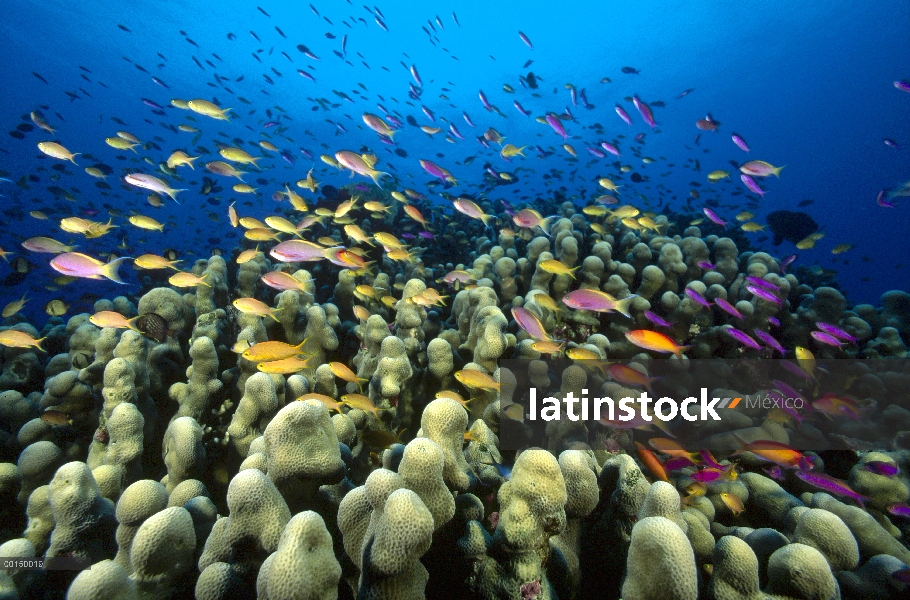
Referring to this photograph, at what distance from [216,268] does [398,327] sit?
107 inches

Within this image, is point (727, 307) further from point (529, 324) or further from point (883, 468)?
point (529, 324)

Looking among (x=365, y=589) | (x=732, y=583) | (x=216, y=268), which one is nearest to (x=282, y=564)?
(x=365, y=589)

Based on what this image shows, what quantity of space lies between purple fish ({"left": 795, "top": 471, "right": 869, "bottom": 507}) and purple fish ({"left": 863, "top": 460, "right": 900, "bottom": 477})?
8.9 inches

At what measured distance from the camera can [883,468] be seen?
2.85 m

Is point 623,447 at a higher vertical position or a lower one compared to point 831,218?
lower

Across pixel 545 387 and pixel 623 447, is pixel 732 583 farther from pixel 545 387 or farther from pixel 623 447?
pixel 545 387

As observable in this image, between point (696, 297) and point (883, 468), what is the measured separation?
6.73 feet

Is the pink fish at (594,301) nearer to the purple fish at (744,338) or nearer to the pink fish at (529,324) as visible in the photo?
the pink fish at (529,324)

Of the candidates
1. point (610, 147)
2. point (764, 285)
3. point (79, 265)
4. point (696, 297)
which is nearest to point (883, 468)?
point (696, 297)

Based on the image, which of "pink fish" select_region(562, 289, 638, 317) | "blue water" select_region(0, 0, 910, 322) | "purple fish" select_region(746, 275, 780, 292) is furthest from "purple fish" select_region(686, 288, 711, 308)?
"blue water" select_region(0, 0, 910, 322)

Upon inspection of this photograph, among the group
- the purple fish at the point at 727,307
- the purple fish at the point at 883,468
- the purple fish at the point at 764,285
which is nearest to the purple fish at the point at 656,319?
the purple fish at the point at 727,307

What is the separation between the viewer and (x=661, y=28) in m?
45.3

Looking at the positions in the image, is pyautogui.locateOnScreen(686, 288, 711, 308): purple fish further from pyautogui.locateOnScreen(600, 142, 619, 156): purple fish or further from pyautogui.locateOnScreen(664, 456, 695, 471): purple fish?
pyautogui.locateOnScreen(600, 142, 619, 156): purple fish

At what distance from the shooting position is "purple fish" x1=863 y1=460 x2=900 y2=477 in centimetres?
285
